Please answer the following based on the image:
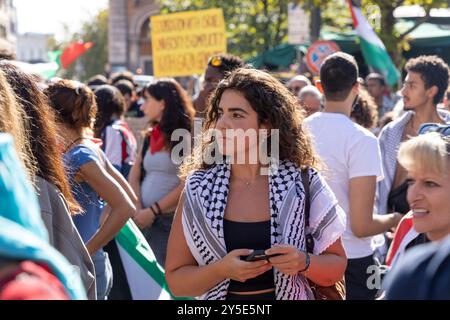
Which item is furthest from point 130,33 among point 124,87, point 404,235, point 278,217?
point 278,217

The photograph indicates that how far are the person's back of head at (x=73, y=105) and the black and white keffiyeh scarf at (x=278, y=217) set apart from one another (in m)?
1.40

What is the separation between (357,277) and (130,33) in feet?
163

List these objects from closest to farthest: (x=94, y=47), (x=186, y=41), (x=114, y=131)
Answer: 1. (x=114, y=131)
2. (x=186, y=41)
3. (x=94, y=47)

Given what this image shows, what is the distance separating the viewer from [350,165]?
491 centimetres

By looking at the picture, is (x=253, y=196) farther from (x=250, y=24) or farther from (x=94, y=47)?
(x=94, y=47)

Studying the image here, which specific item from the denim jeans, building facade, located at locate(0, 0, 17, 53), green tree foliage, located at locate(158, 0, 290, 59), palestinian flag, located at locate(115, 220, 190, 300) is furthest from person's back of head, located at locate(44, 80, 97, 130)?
building facade, located at locate(0, 0, 17, 53)

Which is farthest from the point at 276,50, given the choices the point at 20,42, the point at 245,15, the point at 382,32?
the point at 20,42

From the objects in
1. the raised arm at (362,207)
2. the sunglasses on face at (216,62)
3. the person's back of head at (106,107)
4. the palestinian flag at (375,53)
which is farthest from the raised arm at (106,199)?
the palestinian flag at (375,53)

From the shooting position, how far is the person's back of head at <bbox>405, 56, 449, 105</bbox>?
19.5ft

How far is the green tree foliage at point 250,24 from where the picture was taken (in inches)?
1092

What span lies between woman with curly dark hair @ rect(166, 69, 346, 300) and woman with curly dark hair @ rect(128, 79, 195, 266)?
2691 millimetres

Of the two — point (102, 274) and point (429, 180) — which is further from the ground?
point (429, 180)

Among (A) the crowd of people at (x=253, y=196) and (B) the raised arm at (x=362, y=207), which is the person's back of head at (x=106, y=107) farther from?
(B) the raised arm at (x=362, y=207)

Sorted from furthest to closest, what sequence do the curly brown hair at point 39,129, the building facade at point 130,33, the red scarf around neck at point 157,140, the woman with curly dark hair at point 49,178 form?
the building facade at point 130,33 < the red scarf around neck at point 157,140 < the curly brown hair at point 39,129 < the woman with curly dark hair at point 49,178
